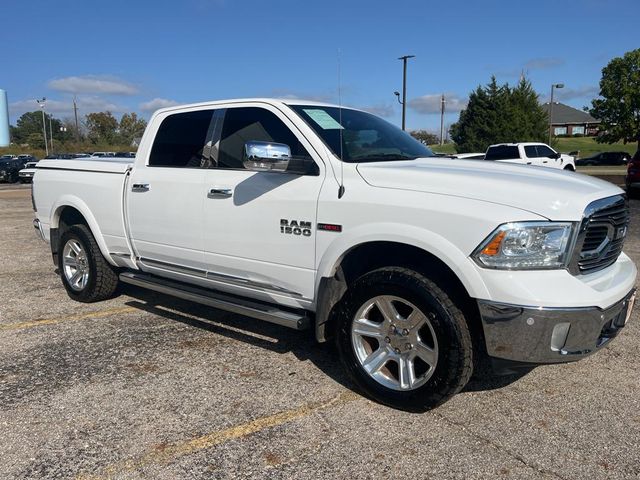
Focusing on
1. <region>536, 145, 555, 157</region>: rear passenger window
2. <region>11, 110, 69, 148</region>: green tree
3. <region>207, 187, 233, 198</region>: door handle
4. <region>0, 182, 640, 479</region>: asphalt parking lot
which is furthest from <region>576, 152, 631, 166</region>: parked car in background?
<region>11, 110, 69, 148</region>: green tree

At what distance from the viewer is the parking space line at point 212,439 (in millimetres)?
2809

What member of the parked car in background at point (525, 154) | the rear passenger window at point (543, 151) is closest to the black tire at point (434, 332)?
the parked car in background at point (525, 154)

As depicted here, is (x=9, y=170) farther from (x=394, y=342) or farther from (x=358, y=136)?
(x=394, y=342)

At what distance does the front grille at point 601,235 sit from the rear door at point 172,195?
2708 mm

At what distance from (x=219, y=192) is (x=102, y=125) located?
101m

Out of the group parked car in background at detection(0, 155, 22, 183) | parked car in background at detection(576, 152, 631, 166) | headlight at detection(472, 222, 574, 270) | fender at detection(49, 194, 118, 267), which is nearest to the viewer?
headlight at detection(472, 222, 574, 270)

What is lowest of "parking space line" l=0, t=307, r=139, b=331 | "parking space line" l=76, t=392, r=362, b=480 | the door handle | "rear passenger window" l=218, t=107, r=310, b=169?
"parking space line" l=76, t=392, r=362, b=480

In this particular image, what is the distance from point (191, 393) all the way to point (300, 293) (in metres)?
0.98

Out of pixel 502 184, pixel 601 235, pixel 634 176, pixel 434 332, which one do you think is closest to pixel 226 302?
pixel 434 332

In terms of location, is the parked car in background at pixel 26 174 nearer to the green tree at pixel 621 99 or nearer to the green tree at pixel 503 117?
the green tree at pixel 503 117

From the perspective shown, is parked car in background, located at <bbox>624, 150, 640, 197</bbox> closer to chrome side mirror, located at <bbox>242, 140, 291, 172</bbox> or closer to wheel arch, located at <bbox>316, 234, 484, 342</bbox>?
wheel arch, located at <bbox>316, 234, 484, 342</bbox>

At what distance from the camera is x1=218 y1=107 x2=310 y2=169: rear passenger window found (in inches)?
161

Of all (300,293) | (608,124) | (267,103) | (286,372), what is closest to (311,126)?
(267,103)

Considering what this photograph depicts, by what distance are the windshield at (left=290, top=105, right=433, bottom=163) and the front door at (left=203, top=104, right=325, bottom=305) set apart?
0.57 ft
